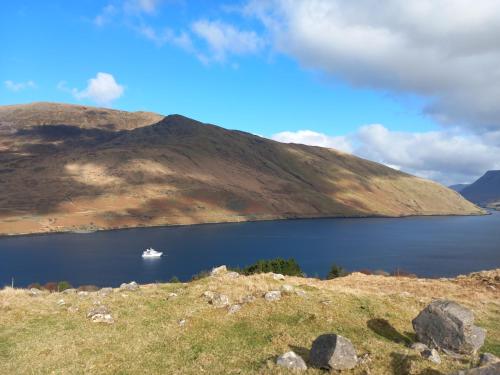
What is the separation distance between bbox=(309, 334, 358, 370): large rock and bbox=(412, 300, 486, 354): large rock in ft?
19.5

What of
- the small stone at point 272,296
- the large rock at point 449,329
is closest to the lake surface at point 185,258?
the small stone at point 272,296

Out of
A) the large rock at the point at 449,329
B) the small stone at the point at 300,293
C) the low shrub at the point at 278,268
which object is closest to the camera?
the large rock at the point at 449,329

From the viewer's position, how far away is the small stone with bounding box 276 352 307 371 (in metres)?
19.5

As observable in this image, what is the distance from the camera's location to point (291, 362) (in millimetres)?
19844

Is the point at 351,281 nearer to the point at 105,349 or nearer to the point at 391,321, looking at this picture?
the point at 391,321

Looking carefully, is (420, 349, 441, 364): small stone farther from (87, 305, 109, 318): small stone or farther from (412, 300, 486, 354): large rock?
(87, 305, 109, 318): small stone

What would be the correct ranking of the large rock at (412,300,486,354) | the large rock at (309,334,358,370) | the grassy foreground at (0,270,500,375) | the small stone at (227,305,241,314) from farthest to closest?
1. the small stone at (227,305,241,314)
2. the large rock at (412,300,486,354)
3. the grassy foreground at (0,270,500,375)
4. the large rock at (309,334,358,370)

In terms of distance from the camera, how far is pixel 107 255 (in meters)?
164

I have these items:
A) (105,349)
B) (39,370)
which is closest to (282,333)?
(105,349)

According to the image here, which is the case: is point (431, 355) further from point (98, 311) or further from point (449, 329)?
point (98, 311)

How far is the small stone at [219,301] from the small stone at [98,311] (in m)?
7.40

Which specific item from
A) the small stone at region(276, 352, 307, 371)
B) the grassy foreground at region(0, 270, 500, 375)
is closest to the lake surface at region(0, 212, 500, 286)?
the grassy foreground at region(0, 270, 500, 375)

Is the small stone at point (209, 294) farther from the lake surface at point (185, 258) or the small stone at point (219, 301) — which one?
the lake surface at point (185, 258)

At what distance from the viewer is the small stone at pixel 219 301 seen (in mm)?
30330
